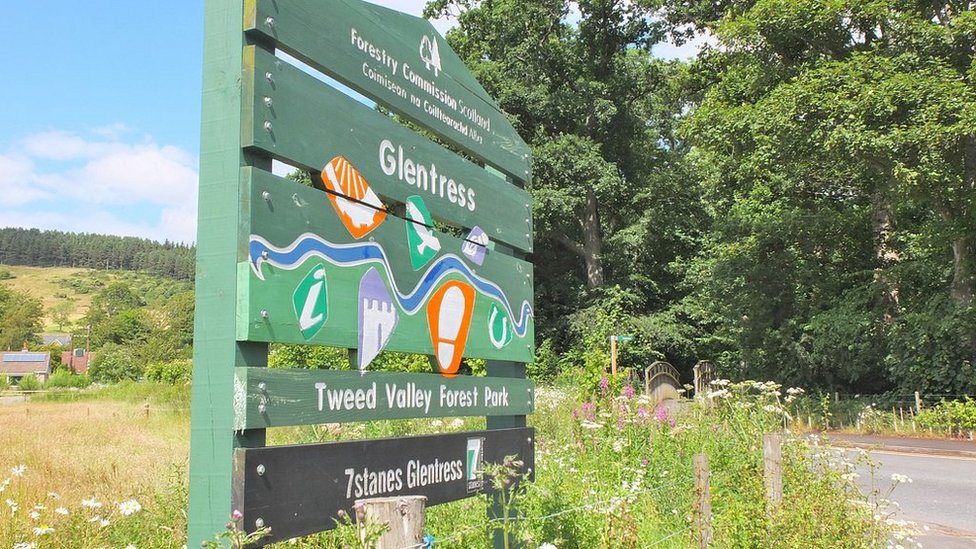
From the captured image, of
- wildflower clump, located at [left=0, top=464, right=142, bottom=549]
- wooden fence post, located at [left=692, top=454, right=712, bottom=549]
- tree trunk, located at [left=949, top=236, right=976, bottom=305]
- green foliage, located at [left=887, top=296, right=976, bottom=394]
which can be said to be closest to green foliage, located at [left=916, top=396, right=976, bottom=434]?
green foliage, located at [left=887, top=296, right=976, bottom=394]

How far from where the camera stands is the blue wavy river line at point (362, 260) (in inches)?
88.6

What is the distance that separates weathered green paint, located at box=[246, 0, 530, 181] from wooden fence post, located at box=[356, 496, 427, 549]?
155 cm

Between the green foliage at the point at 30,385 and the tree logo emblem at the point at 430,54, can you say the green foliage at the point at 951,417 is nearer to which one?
the tree logo emblem at the point at 430,54

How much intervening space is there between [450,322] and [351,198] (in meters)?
0.87

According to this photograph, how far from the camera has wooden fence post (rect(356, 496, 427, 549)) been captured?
7.21 ft

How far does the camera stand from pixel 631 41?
2894cm

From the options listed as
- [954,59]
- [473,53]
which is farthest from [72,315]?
[954,59]

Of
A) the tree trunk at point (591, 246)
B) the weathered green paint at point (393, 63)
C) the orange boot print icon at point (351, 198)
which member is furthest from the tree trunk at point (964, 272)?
the orange boot print icon at point (351, 198)

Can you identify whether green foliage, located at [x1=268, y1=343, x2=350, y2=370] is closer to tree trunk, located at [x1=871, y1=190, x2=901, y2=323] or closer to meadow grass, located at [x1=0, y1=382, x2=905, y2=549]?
meadow grass, located at [x1=0, y1=382, x2=905, y2=549]

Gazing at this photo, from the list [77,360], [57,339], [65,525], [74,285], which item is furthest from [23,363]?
[74,285]

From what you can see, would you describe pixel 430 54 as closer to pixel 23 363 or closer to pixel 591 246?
pixel 591 246

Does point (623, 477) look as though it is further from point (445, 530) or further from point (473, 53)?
point (473, 53)

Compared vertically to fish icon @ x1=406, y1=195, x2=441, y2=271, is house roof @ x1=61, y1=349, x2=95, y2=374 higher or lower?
lower

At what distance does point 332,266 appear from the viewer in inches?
101
